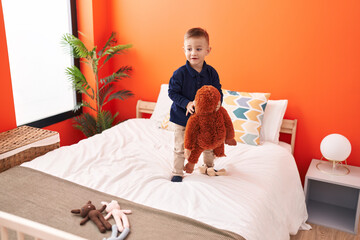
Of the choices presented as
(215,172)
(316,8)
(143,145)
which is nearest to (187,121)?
(215,172)

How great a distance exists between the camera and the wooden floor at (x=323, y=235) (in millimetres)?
2239

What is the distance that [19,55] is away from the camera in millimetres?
2682

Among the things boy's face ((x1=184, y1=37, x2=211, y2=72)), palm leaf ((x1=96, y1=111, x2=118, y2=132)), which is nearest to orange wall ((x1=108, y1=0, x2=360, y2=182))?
palm leaf ((x1=96, y1=111, x2=118, y2=132))

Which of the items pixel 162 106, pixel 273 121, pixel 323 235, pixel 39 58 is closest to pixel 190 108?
pixel 273 121

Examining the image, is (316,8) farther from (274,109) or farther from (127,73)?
(127,73)

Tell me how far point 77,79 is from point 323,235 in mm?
2464

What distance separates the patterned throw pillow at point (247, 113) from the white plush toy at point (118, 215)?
130 cm

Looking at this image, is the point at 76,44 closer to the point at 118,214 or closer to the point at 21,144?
the point at 21,144

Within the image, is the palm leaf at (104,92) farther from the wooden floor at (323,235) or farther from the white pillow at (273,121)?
the wooden floor at (323,235)

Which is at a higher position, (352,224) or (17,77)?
(17,77)

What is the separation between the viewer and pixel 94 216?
55.7 inches

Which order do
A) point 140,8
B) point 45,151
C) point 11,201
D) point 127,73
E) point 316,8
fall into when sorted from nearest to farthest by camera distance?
1. point 11,201
2. point 45,151
3. point 316,8
4. point 140,8
5. point 127,73

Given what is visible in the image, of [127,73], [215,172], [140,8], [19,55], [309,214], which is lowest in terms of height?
[309,214]

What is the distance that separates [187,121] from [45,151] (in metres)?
1.14
